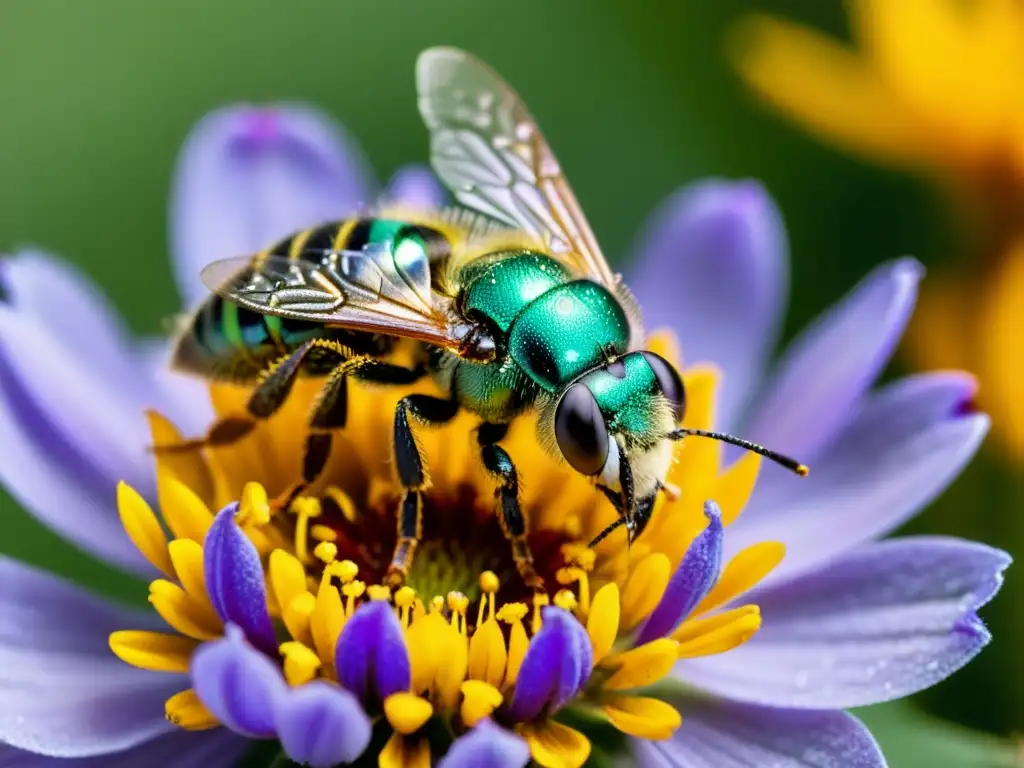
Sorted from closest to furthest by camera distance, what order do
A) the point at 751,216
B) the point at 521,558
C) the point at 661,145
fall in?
the point at 521,558 → the point at 751,216 → the point at 661,145

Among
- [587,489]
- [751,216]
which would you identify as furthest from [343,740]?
[751,216]

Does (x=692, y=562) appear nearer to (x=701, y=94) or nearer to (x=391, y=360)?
(x=391, y=360)

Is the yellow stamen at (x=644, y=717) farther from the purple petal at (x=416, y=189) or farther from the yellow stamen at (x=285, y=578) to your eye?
the purple petal at (x=416, y=189)

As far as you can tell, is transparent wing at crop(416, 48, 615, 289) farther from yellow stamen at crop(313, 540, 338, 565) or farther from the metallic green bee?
yellow stamen at crop(313, 540, 338, 565)

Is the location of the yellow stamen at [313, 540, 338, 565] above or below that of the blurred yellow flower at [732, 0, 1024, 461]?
below

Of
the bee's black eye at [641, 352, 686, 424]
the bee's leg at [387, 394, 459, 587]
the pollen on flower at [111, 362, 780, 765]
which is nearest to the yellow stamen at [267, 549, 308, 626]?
the pollen on flower at [111, 362, 780, 765]

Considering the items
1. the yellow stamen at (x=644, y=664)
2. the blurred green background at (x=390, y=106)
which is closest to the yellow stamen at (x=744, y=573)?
the yellow stamen at (x=644, y=664)
